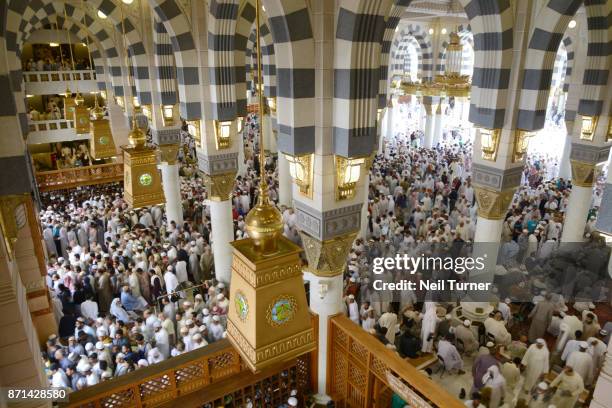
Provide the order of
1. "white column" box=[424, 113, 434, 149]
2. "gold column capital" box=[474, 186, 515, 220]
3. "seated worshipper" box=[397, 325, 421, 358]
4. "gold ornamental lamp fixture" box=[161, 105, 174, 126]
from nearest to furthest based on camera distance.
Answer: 1. "seated worshipper" box=[397, 325, 421, 358]
2. "gold column capital" box=[474, 186, 515, 220]
3. "gold ornamental lamp fixture" box=[161, 105, 174, 126]
4. "white column" box=[424, 113, 434, 149]

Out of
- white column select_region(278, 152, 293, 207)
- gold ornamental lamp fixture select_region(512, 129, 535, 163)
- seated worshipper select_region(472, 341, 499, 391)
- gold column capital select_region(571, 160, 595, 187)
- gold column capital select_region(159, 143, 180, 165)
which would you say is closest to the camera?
seated worshipper select_region(472, 341, 499, 391)

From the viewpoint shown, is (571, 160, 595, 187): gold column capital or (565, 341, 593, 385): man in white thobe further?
(571, 160, 595, 187): gold column capital

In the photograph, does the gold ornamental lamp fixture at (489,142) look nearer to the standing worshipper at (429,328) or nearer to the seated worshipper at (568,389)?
the standing worshipper at (429,328)

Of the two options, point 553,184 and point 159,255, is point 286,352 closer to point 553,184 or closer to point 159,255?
point 159,255

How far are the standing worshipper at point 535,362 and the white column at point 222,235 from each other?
4.67 meters

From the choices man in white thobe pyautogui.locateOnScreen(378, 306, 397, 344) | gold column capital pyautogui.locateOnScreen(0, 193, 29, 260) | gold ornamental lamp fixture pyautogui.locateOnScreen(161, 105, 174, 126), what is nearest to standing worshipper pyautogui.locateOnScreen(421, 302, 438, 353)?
man in white thobe pyautogui.locateOnScreen(378, 306, 397, 344)

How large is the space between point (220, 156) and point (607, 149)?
6.89 metres

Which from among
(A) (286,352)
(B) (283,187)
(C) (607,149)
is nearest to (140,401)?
(A) (286,352)

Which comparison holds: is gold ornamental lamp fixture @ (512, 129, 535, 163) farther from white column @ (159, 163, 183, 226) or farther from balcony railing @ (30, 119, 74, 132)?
balcony railing @ (30, 119, 74, 132)

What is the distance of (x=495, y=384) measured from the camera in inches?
193

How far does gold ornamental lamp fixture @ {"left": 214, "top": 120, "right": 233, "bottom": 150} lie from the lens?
7000 millimetres

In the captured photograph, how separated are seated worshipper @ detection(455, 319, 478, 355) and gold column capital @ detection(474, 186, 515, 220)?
67.9 inches

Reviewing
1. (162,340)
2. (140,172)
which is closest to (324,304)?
(162,340)

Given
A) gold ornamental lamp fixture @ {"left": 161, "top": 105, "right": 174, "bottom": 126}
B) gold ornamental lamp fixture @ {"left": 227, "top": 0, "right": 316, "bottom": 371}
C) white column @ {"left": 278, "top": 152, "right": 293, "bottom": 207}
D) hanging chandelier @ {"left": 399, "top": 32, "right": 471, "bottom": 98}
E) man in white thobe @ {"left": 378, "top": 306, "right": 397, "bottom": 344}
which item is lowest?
man in white thobe @ {"left": 378, "top": 306, "right": 397, "bottom": 344}
